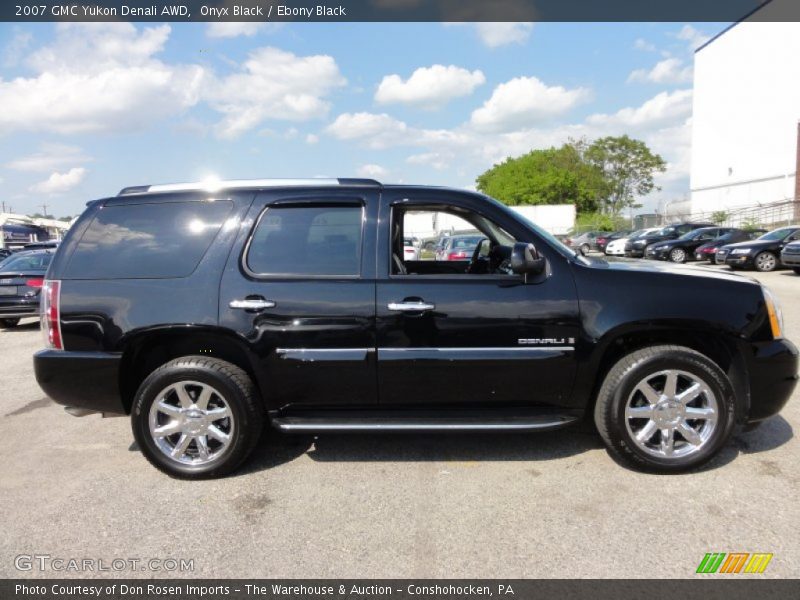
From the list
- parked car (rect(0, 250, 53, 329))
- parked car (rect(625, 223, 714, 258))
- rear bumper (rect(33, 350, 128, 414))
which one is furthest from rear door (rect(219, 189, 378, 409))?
parked car (rect(625, 223, 714, 258))

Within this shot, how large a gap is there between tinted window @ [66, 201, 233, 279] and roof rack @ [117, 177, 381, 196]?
13cm

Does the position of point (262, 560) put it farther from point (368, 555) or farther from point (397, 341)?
point (397, 341)

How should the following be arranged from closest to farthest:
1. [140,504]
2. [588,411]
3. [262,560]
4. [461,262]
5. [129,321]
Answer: [262,560]
[140,504]
[129,321]
[588,411]
[461,262]

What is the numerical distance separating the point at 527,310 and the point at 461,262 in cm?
174

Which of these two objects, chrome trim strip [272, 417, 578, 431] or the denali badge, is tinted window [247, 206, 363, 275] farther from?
the denali badge

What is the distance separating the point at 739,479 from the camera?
3395mm

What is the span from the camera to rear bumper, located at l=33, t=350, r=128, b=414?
139 inches

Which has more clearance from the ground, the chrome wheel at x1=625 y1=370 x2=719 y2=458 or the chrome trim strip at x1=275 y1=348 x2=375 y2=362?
the chrome trim strip at x1=275 y1=348 x2=375 y2=362

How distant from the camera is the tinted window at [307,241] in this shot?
3576 mm

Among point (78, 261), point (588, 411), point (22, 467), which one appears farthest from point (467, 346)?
point (22, 467)

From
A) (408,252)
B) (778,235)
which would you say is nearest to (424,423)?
(408,252)

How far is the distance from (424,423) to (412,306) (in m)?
0.76

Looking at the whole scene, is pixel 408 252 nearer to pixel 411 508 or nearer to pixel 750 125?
pixel 411 508

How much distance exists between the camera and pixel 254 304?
3473mm
